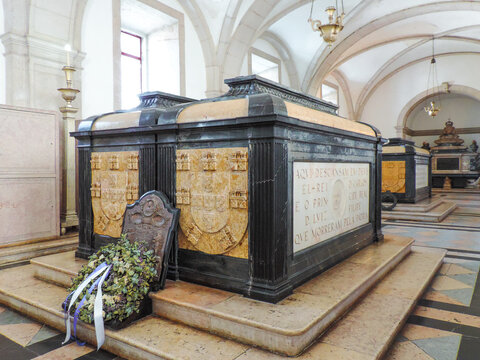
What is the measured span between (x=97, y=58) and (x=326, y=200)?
222 inches

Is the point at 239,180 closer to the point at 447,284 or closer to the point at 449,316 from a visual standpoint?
the point at 449,316

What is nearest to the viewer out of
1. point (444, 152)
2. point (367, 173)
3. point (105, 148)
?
point (105, 148)

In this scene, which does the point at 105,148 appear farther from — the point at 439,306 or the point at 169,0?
the point at 169,0

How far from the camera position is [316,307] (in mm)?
2051

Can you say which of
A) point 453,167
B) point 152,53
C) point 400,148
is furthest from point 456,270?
point 453,167

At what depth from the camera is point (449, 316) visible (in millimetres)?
2426

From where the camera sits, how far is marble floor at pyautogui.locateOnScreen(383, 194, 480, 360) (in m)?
1.96

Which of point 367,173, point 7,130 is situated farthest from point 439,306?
point 7,130

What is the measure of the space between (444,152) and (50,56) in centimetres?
1621

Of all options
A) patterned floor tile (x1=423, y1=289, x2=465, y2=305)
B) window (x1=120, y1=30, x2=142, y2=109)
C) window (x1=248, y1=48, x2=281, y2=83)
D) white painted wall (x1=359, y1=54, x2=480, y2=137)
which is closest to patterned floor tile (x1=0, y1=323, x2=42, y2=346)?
patterned floor tile (x1=423, y1=289, x2=465, y2=305)

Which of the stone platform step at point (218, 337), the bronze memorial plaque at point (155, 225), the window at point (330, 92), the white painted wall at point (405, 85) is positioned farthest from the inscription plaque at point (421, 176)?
the white painted wall at point (405, 85)

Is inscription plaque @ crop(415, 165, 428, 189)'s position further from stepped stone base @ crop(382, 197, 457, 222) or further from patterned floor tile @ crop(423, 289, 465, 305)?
patterned floor tile @ crop(423, 289, 465, 305)

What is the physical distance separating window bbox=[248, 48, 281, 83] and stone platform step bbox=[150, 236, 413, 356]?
989 centimetres

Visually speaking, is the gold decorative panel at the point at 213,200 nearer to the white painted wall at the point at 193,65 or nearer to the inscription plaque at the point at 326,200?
the inscription plaque at the point at 326,200
